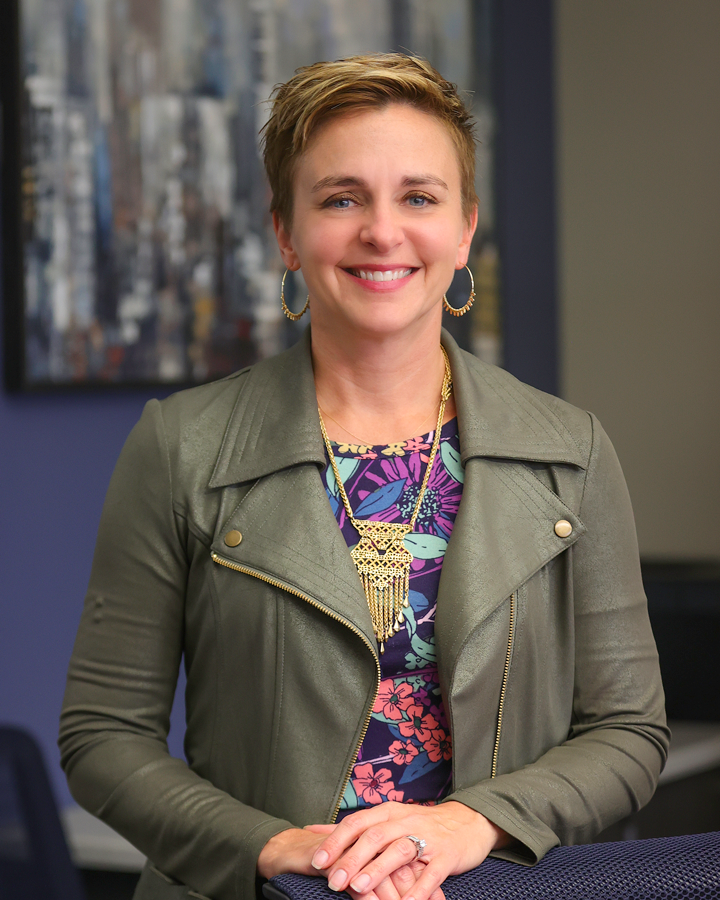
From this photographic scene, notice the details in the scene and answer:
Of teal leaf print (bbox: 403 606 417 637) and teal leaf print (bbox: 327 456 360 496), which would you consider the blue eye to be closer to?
teal leaf print (bbox: 327 456 360 496)

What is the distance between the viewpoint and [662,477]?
387 cm

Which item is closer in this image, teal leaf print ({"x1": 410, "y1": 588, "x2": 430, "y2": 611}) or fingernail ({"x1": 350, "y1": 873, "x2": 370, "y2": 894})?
fingernail ({"x1": 350, "y1": 873, "x2": 370, "y2": 894})

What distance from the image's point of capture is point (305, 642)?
1.29m

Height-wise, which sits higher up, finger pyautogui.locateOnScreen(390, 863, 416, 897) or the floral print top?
the floral print top

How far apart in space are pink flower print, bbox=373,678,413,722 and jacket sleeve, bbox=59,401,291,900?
19 centimetres

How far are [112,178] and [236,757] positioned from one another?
178 cm

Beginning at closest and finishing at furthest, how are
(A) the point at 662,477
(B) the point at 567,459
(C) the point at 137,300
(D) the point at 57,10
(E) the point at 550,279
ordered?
1. (B) the point at 567,459
2. (D) the point at 57,10
3. (C) the point at 137,300
4. (A) the point at 662,477
5. (E) the point at 550,279

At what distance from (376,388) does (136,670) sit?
446 millimetres

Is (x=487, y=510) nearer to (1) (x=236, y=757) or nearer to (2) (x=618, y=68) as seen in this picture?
(1) (x=236, y=757)

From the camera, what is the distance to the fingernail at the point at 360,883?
1.08 m

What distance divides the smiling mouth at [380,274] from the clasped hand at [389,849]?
583 mm

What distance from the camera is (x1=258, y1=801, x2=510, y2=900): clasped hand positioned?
110 centimetres

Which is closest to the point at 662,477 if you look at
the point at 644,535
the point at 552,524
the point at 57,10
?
the point at 644,535

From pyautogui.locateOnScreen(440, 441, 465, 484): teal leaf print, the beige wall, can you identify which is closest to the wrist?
pyautogui.locateOnScreen(440, 441, 465, 484): teal leaf print
